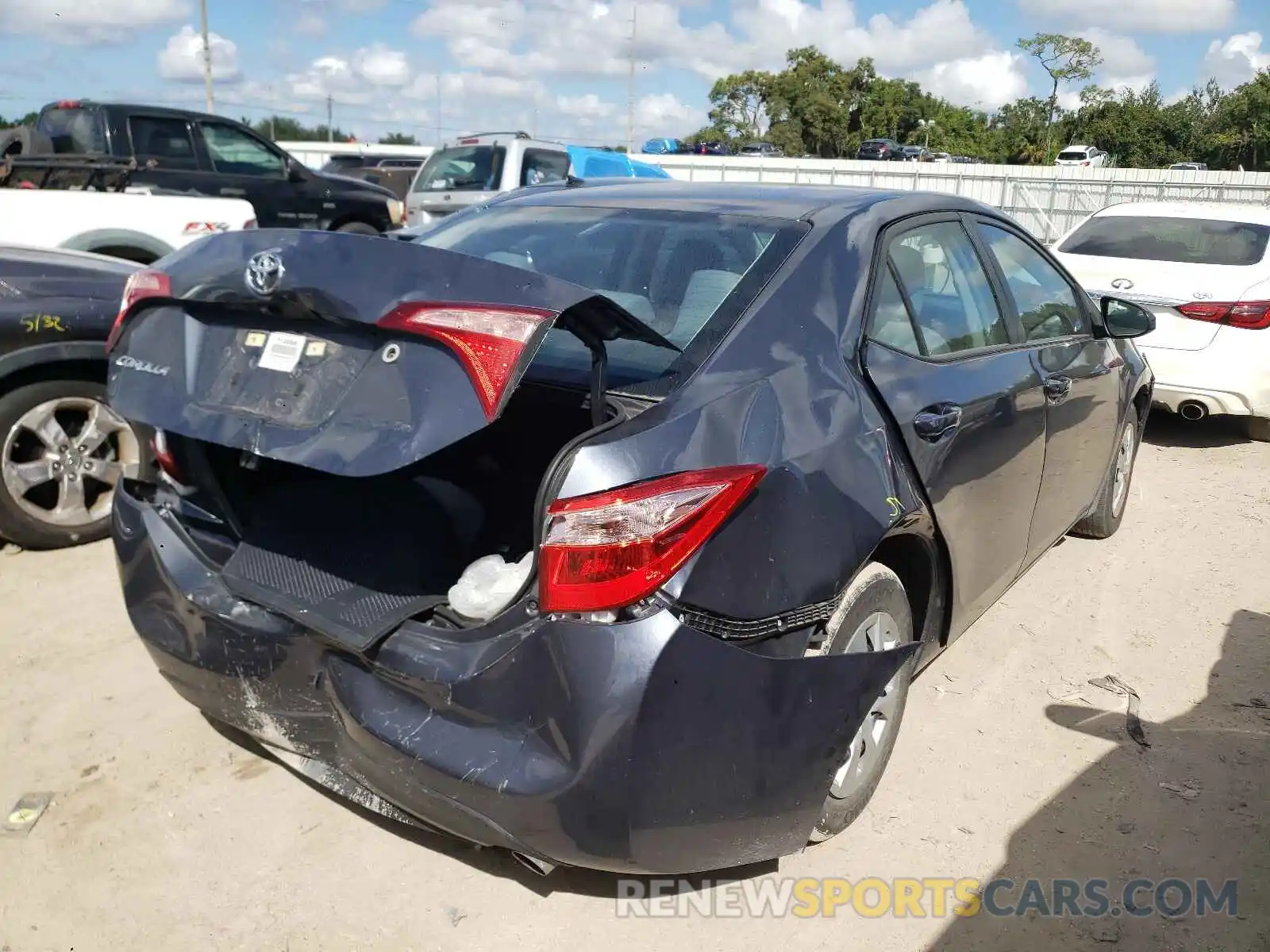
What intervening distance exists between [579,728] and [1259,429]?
23.9 feet

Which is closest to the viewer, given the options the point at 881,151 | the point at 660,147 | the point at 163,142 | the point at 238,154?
the point at 163,142

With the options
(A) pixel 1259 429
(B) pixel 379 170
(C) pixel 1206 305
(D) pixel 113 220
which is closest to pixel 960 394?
(C) pixel 1206 305

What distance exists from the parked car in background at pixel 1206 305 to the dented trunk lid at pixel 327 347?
570cm

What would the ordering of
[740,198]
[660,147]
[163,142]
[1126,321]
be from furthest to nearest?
[660,147] → [163,142] → [1126,321] → [740,198]

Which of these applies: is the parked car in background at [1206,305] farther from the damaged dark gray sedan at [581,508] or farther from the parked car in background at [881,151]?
the parked car in background at [881,151]

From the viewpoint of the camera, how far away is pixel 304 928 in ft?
7.91

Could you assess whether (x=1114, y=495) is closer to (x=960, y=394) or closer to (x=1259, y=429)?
(x=960, y=394)

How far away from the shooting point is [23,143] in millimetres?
8898

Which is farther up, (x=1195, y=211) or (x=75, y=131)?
(x=75, y=131)

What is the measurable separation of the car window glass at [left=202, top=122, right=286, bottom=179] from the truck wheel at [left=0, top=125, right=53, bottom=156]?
1.74m

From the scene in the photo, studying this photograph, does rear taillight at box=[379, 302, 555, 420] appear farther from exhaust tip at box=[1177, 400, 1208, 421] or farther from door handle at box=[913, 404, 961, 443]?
exhaust tip at box=[1177, 400, 1208, 421]

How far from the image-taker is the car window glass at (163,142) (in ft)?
32.8

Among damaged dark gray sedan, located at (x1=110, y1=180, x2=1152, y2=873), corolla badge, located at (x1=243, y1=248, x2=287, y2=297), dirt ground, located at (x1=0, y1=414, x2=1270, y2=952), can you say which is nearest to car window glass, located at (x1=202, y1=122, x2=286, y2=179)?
dirt ground, located at (x1=0, y1=414, x2=1270, y2=952)

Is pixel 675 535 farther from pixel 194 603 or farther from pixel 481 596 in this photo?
pixel 194 603
